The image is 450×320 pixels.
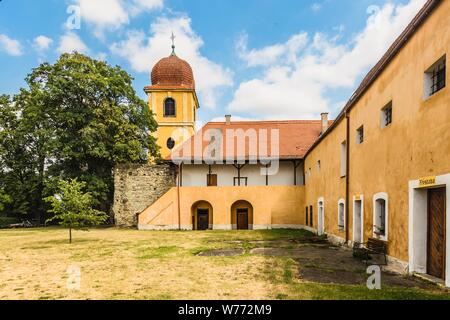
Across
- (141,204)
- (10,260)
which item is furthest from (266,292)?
(141,204)

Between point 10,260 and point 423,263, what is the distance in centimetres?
1185

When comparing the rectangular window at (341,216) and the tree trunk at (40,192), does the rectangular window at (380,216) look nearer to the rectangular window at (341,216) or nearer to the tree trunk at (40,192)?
the rectangular window at (341,216)

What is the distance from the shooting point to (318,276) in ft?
25.1

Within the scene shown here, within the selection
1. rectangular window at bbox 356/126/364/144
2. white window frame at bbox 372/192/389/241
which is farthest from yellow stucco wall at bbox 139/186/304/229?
white window frame at bbox 372/192/389/241

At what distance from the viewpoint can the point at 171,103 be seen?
3419 centimetres

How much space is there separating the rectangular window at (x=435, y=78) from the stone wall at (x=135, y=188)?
20383 mm

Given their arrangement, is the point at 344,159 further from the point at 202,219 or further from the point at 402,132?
the point at 202,219

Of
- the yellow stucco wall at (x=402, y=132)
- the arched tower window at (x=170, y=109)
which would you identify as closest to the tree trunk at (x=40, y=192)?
the arched tower window at (x=170, y=109)

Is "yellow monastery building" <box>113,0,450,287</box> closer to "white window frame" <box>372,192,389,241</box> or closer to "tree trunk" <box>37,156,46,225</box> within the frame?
"white window frame" <box>372,192,389,241</box>

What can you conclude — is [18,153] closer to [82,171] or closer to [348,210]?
[82,171]

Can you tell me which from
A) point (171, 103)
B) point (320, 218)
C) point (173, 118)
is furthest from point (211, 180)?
point (171, 103)

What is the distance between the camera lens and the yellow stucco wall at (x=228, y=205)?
22531mm

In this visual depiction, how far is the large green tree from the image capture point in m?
25.1

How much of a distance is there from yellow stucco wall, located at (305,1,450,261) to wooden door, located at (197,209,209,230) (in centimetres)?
1334
